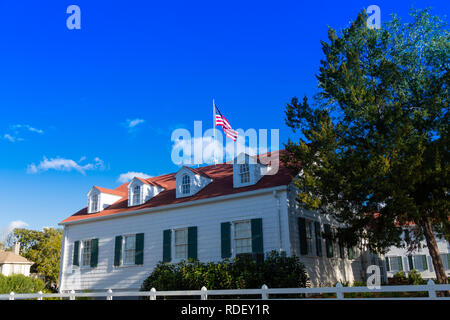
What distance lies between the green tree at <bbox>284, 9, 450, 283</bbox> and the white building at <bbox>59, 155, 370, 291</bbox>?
209 centimetres

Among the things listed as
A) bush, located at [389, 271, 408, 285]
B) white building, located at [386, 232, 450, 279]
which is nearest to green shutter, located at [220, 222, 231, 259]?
bush, located at [389, 271, 408, 285]

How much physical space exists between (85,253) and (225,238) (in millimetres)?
10749

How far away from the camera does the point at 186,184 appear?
22.4 m

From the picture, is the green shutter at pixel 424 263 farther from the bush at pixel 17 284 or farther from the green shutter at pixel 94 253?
the bush at pixel 17 284

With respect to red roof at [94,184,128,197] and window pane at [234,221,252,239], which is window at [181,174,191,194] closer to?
window pane at [234,221,252,239]

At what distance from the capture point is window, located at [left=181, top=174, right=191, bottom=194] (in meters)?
22.3

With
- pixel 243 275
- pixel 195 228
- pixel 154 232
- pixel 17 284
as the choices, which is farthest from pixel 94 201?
pixel 243 275

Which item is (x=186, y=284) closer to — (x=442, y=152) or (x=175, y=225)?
(x=175, y=225)

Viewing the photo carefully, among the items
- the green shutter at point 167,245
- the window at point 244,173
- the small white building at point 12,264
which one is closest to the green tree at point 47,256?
the small white building at point 12,264

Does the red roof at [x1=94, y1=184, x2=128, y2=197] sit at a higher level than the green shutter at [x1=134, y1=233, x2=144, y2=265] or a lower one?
higher

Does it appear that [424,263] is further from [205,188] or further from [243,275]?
[243,275]

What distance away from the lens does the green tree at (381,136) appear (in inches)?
586
